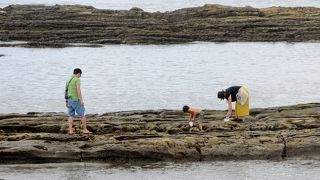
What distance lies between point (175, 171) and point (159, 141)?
134 centimetres

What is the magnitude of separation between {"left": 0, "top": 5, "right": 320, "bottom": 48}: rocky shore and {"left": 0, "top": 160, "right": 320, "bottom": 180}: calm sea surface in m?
43.7

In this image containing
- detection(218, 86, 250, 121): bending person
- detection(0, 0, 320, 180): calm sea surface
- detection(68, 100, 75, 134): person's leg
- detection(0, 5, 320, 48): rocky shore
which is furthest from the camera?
detection(0, 5, 320, 48): rocky shore

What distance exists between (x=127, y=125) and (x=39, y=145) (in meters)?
3.08

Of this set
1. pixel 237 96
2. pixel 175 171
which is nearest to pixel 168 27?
pixel 237 96

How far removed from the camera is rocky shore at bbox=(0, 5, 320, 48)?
63.8 m

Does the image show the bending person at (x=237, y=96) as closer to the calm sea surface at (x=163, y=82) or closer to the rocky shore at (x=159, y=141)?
the rocky shore at (x=159, y=141)

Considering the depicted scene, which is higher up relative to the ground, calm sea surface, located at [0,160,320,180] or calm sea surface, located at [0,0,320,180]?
calm sea surface, located at [0,0,320,180]

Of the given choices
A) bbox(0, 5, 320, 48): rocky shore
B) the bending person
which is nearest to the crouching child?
the bending person

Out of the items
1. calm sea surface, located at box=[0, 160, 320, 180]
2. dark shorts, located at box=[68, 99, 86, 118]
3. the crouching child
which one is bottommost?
calm sea surface, located at box=[0, 160, 320, 180]

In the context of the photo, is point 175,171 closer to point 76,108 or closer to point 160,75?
point 76,108

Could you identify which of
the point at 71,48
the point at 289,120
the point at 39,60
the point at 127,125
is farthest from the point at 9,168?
the point at 71,48

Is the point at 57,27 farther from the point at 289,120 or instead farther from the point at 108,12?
the point at 289,120

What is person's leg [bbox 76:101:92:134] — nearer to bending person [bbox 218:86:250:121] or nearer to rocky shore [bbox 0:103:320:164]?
rocky shore [bbox 0:103:320:164]

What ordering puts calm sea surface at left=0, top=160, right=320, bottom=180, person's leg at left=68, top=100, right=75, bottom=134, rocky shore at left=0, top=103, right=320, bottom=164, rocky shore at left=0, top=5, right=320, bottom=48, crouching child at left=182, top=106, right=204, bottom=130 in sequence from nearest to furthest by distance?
calm sea surface at left=0, top=160, right=320, bottom=180, rocky shore at left=0, top=103, right=320, bottom=164, person's leg at left=68, top=100, right=75, bottom=134, crouching child at left=182, top=106, right=204, bottom=130, rocky shore at left=0, top=5, right=320, bottom=48
